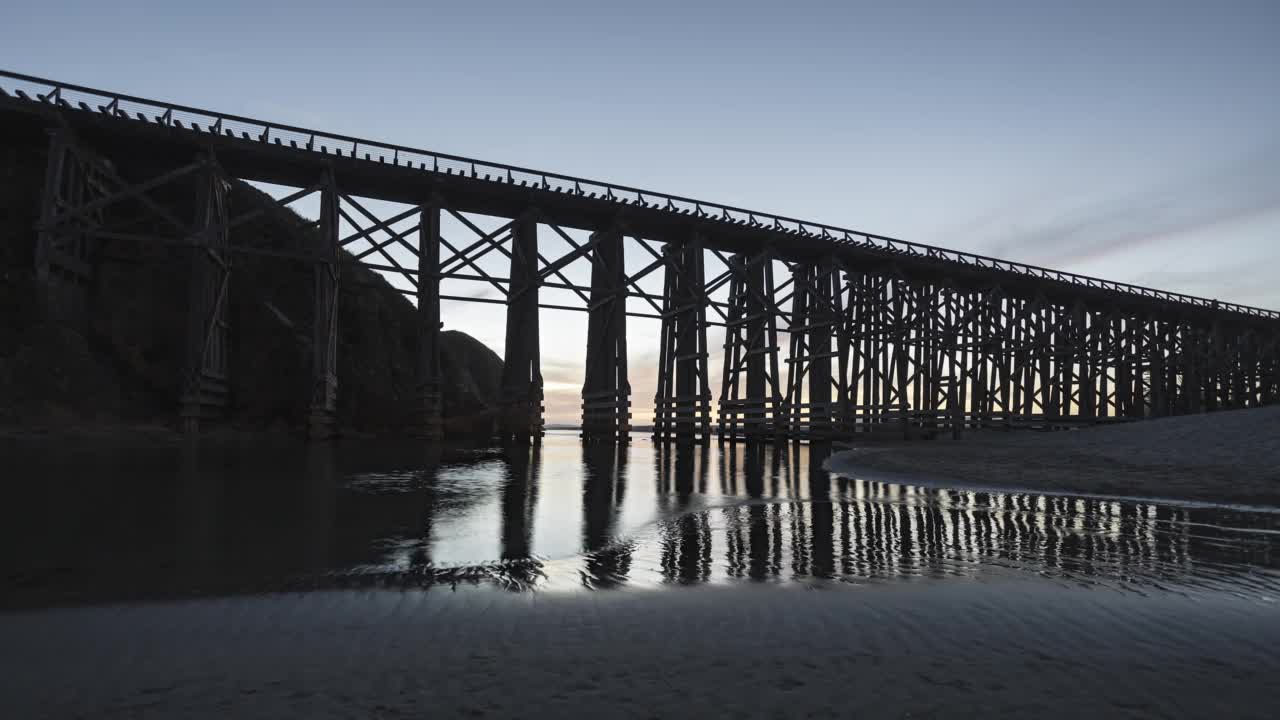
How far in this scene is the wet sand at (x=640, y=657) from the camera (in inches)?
74.5

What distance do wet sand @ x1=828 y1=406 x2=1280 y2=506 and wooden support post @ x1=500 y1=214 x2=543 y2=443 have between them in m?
10.7

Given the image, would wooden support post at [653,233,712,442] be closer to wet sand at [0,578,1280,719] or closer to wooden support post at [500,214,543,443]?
wooden support post at [500,214,543,443]

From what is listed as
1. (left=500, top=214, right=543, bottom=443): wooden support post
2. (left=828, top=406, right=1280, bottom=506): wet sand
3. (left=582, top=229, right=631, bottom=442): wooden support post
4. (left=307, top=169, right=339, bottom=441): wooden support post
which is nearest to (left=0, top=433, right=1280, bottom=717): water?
(left=828, top=406, right=1280, bottom=506): wet sand

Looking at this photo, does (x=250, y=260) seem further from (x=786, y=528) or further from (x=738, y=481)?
(x=786, y=528)

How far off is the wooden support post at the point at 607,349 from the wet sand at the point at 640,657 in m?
18.8

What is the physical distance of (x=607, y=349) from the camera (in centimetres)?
2303

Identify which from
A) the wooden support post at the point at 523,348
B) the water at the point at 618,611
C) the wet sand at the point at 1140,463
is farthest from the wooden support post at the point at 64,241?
the wet sand at the point at 1140,463

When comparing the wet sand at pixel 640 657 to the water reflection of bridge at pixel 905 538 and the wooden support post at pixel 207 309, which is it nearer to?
the water reflection of bridge at pixel 905 538

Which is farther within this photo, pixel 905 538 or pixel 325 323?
pixel 325 323

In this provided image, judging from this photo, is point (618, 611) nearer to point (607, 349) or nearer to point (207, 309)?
point (207, 309)

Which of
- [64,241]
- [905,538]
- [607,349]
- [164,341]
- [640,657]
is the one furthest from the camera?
[607,349]

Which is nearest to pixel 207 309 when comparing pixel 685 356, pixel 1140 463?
pixel 685 356

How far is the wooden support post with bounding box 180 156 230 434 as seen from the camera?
53.2ft

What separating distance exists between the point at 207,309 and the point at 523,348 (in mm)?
8804
